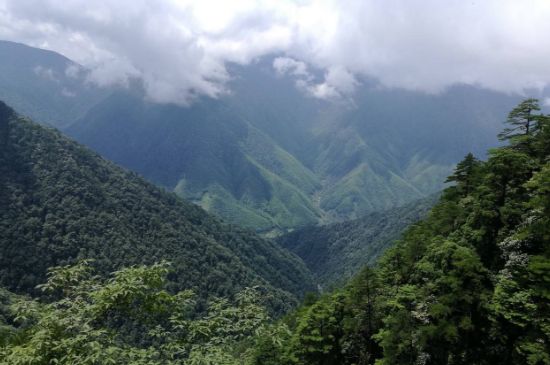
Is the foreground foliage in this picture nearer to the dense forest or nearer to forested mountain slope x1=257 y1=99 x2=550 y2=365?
the dense forest

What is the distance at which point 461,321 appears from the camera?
127ft

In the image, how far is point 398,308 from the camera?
51.1m

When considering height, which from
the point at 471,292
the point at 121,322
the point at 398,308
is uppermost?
the point at 471,292

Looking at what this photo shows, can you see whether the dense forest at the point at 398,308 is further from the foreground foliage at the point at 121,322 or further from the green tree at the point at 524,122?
the green tree at the point at 524,122

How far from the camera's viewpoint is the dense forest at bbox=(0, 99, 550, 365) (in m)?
15.0

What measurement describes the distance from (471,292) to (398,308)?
42.8ft

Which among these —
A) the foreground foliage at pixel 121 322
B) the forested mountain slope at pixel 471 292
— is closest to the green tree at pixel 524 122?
the forested mountain slope at pixel 471 292

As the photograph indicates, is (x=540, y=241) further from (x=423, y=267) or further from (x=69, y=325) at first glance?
(x=69, y=325)

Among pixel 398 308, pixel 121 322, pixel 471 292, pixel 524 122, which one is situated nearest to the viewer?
pixel 121 322

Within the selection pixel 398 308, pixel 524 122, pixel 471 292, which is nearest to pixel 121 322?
pixel 471 292

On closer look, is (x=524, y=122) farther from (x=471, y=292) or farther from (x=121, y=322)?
(x=121, y=322)

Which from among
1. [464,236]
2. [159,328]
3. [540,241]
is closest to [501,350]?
[540,241]

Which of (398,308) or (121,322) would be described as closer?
(121,322)

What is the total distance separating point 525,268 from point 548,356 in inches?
357
